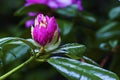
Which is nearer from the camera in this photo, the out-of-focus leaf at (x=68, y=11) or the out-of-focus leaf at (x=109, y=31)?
the out-of-focus leaf at (x=109, y=31)

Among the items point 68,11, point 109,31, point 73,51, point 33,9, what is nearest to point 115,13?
point 109,31

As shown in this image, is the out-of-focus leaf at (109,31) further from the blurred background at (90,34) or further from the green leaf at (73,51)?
the green leaf at (73,51)

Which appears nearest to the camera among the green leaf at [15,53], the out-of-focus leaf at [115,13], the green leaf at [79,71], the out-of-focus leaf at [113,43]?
the green leaf at [79,71]

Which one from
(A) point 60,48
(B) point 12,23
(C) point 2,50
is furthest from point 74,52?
(B) point 12,23

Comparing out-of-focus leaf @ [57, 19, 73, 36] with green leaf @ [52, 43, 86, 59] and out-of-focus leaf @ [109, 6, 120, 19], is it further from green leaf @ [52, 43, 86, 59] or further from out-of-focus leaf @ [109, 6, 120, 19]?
green leaf @ [52, 43, 86, 59]

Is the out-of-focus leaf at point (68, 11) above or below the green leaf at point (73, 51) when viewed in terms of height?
above

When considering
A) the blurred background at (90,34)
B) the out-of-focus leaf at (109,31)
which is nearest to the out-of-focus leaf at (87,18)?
the blurred background at (90,34)

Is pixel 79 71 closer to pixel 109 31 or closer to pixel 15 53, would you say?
pixel 15 53

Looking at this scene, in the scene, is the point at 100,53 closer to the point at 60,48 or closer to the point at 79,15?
the point at 79,15
